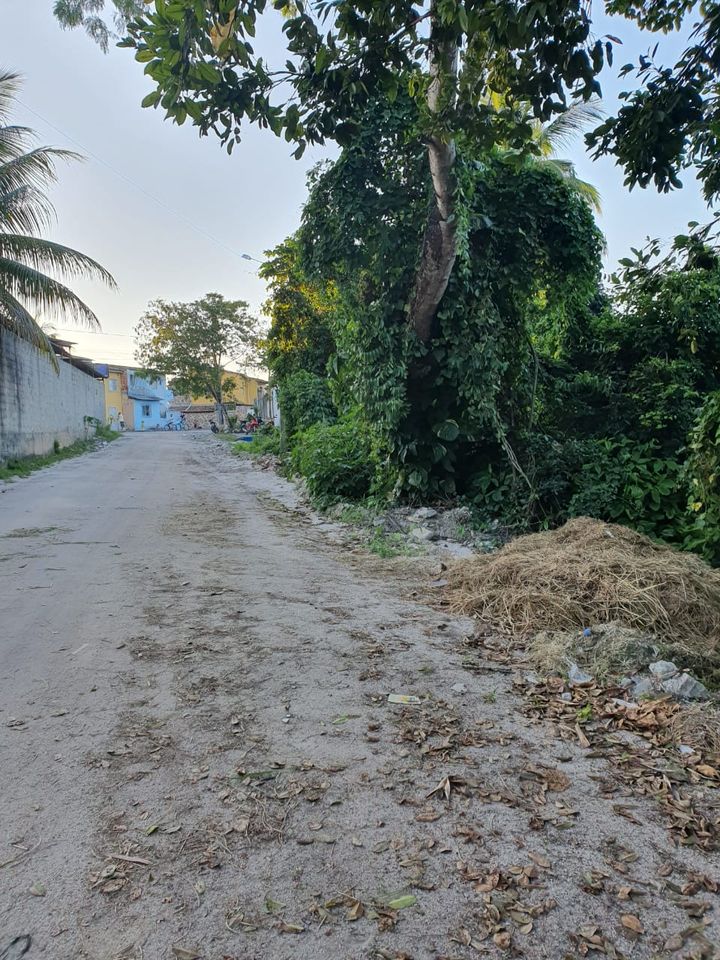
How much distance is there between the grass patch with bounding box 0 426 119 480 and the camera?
46.7 feet

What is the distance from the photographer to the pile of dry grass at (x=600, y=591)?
166 inches

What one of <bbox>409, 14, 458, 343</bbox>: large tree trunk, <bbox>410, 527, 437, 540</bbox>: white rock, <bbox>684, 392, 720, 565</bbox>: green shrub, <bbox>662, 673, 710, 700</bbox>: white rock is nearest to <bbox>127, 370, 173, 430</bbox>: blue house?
<bbox>409, 14, 458, 343</bbox>: large tree trunk

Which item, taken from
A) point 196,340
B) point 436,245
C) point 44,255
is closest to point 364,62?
point 436,245

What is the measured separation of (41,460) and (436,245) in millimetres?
14231

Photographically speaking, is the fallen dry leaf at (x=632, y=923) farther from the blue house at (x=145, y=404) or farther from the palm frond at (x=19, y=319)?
the blue house at (x=145, y=404)

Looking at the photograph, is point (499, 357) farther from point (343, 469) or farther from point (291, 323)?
point (291, 323)

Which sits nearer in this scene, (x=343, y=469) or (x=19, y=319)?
(x=343, y=469)

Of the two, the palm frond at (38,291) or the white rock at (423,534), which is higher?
the palm frond at (38,291)

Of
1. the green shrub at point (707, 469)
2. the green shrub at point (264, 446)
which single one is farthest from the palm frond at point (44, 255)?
the green shrub at point (707, 469)

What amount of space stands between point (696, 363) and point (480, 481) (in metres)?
3.44

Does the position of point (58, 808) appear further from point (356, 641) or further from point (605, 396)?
point (605, 396)

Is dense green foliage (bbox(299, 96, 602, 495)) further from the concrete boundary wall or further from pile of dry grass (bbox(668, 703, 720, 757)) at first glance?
the concrete boundary wall

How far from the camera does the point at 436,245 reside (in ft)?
23.7

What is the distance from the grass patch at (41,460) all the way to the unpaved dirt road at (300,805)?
10.9 metres
